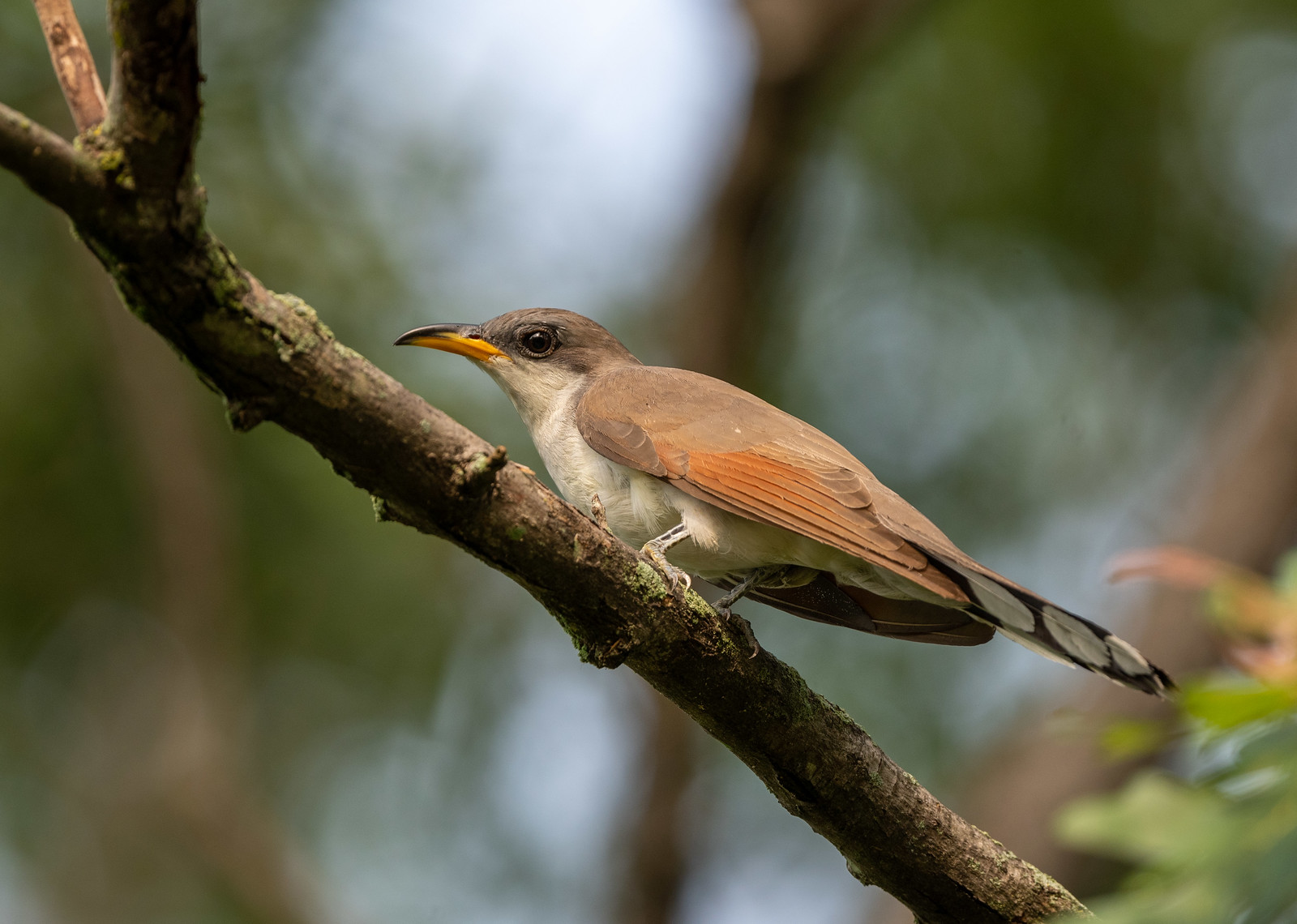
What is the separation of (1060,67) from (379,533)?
26.1 ft

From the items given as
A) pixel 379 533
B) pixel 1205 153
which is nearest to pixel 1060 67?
pixel 1205 153

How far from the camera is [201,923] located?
10086mm

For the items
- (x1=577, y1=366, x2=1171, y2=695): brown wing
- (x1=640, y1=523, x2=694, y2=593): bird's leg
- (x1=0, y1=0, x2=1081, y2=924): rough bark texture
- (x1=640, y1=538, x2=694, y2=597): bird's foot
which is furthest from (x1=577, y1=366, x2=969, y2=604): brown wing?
(x1=0, y1=0, x2=1081, y2=924): rough bark texture

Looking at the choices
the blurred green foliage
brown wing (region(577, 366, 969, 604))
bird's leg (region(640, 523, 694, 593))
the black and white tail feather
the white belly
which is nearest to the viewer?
the blurred green foliage

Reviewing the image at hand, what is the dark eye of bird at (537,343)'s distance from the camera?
19.0 ft

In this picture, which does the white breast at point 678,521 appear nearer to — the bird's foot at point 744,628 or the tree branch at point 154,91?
the bird's foot at point 744,628

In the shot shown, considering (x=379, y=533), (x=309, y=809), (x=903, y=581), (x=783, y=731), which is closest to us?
(x=783, y=731)

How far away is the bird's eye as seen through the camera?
19.0 ft

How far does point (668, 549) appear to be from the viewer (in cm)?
437

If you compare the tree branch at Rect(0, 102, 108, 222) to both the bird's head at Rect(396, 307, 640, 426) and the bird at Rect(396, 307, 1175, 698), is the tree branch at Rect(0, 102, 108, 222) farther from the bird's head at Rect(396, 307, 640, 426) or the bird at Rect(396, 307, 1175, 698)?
the bird's head at Rect(396, 307, 640, 426)

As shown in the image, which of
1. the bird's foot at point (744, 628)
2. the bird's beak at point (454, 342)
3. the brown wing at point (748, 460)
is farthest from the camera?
the bird's beak at point (454, 342)

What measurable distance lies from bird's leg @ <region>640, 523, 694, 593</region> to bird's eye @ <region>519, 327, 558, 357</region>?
5.47 feet

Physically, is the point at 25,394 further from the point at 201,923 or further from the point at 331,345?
the point at 331,345

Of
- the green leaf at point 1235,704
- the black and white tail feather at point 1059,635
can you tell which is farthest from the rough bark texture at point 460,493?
the green leaf at point 1235,704
